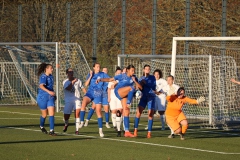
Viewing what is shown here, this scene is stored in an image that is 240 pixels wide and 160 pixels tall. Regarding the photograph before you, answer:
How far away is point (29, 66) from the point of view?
34875mm

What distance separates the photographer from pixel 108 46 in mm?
33469

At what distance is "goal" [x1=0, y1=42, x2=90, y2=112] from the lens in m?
31.0

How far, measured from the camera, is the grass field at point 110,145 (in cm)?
1534

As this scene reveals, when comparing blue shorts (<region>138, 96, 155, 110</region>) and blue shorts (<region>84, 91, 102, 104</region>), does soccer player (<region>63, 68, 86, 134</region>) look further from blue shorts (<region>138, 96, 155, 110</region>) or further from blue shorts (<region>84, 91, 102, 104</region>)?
blue shorts (<region>138, 96, 155, 110</region>)

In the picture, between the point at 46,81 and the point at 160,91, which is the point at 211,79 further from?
the point at 46,81

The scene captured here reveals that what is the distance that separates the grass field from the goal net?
2.07 metres

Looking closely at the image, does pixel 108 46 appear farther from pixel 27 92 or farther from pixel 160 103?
pixel 160 103

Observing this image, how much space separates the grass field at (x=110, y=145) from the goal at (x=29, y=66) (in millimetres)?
7787

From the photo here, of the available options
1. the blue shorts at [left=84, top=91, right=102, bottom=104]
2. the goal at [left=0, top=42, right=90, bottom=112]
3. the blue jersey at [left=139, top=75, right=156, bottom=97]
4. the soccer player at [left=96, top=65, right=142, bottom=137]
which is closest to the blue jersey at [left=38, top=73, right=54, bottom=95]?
the blue shorts at [left=84, top=91, right=102, bottom=104]

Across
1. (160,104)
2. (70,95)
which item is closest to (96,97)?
(70,95)

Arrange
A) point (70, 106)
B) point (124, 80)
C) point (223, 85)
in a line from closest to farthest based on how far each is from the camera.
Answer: point (124, 80)
point (70, 106)
point (223, 85)

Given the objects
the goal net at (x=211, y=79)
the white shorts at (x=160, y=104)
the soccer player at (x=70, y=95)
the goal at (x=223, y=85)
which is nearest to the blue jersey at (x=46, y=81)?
the soccer player at (x=70, y=95)

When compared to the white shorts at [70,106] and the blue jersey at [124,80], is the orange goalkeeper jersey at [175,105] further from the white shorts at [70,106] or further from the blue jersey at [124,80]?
the white shorts at [70,106]

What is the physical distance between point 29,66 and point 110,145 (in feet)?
59.1
